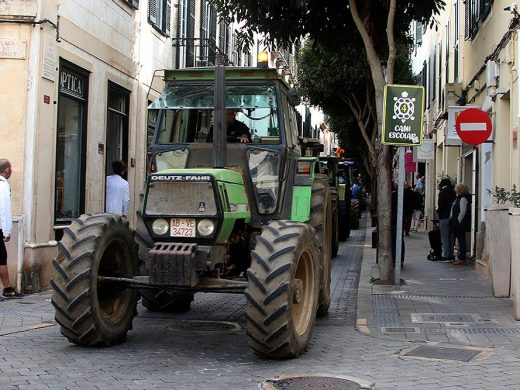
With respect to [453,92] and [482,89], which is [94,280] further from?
[453,92]

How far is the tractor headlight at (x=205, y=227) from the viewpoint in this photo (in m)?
6.46

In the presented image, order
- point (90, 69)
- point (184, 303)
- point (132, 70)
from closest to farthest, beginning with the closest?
point (184, 303) → point (90, 69) → point (132, 70)

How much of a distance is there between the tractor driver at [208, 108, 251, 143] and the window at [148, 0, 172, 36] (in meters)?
8.56

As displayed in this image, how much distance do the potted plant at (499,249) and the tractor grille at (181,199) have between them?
15.8 ft

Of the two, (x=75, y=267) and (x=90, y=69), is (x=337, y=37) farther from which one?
(x=75, y=267)

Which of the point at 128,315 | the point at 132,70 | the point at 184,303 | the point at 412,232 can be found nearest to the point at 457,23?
the point at 412,232

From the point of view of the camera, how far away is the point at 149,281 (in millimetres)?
6363

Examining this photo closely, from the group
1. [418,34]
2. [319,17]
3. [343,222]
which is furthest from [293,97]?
[418,34]

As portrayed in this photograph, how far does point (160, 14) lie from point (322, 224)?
9.83 m

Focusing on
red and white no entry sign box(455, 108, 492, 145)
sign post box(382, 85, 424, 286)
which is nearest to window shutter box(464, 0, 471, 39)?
red and white no entry sign box(455, 108, 492, 145)

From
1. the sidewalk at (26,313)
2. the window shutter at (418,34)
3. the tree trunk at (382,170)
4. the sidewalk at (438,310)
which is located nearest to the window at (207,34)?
the tree trunk at (382,170)

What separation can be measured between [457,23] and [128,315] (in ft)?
51.2

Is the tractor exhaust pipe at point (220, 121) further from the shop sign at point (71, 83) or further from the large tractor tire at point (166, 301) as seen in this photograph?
the shop sign at point (71, 83)

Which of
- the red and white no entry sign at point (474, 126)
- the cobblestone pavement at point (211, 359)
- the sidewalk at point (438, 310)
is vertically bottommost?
the cobblestone pavement at point (211, 359)
